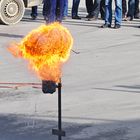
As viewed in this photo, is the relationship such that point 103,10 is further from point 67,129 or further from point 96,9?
point 67,129

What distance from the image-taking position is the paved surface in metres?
5.60

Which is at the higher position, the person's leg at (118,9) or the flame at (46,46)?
the flame at (46,46)

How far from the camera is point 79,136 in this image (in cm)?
541

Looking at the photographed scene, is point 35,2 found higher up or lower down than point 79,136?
higher up

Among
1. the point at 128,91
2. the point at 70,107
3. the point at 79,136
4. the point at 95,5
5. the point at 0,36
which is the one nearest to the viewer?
the point at 79,136

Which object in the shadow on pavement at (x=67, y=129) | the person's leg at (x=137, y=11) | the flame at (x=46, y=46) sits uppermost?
the flame at (x=46, y=46)

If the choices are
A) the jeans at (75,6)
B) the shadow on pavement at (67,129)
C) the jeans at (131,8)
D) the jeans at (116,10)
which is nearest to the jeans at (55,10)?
the jeans at (116,10)

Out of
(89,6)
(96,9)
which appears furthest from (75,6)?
(96,9)

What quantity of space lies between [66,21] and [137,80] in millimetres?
6486

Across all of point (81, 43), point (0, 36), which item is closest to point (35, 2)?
point (0, 36)

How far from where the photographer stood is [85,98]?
6754mm

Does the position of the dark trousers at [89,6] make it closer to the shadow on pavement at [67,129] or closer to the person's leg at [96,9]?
the person's leg at [96,9]

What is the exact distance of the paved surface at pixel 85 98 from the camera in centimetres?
560

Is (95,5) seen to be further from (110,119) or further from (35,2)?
(110,119)
